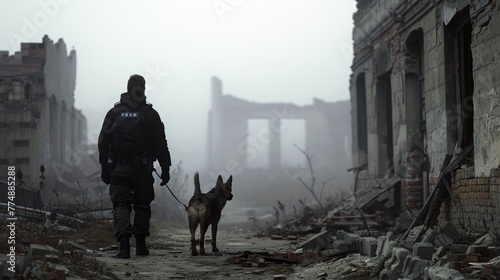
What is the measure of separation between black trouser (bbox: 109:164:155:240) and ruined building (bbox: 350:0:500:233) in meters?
3.93

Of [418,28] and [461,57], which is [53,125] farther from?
[461,57]

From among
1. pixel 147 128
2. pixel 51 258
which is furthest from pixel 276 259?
pixel 51 258

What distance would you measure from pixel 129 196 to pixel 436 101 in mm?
5110

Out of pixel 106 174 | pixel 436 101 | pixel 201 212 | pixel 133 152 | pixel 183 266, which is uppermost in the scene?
pixel 436 101

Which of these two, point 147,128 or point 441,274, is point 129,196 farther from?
point 441,274

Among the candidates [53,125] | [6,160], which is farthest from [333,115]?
[6,160]

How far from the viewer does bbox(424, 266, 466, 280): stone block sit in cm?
449

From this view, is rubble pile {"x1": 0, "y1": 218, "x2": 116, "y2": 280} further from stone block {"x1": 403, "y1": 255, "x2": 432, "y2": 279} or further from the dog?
stone block {"x1": 403, "y1": 255, "x2": 432, "y2": 279}

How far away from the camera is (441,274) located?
462cm

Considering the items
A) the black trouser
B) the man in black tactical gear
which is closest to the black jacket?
the man in black tactical gear

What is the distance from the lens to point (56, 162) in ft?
62.4

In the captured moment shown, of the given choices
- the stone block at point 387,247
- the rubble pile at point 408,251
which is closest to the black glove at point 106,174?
the rubble pile at point 408,251

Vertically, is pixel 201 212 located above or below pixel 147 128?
below

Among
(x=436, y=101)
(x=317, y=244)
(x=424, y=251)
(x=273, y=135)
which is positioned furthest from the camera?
(x=273, y=135)
